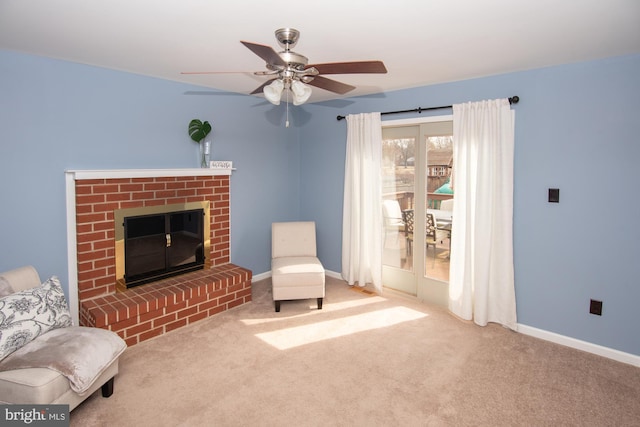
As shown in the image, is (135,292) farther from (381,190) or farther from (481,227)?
(481,227)

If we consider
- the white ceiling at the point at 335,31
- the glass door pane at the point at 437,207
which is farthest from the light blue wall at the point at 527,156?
the glass door pane at the point at 437,207

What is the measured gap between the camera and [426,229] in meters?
4.14

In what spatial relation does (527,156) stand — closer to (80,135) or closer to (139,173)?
(139,173)

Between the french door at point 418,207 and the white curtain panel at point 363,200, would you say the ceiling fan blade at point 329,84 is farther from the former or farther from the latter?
the white curtain panel at point 363,200

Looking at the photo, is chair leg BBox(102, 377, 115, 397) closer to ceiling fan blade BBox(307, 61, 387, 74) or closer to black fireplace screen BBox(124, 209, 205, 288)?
black fireplace screen BBox(124, 209, 205, 288)

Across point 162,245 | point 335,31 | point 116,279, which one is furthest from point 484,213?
point 116,279

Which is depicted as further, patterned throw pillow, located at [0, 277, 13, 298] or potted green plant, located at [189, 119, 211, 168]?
potted green plant, located at [189, 119, 211, 168]

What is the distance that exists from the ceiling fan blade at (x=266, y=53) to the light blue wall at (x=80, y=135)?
2183mm

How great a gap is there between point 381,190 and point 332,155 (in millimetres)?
908

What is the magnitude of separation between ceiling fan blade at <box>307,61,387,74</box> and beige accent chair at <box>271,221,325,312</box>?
2.28 metres

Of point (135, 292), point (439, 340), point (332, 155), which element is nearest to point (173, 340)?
point (135, 292)

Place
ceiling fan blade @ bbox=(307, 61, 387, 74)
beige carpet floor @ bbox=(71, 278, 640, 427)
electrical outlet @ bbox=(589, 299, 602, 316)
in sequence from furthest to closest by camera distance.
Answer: electrical outlet @ bbox=(589, 299, 602, 316)
beige carpet floor @ bbox=(71, 278, 640, 427)
ceiling fan blade @ bbox=(307, 61, 387, 74)

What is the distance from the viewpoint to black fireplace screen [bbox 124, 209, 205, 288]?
365cm

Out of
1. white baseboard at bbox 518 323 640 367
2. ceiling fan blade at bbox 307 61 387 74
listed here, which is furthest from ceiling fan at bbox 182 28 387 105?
white baseboard at bbox 518 323 640 367
